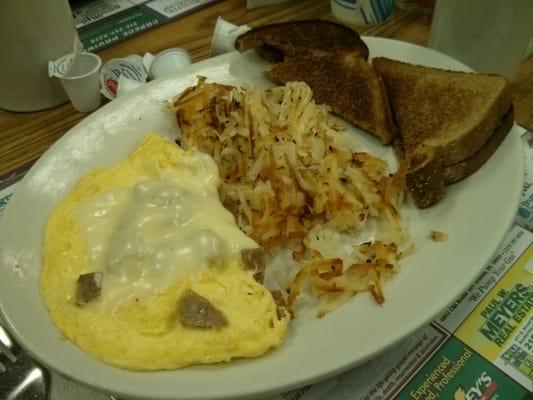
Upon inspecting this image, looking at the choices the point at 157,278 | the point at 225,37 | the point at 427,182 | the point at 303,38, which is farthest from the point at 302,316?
the point at 225,37

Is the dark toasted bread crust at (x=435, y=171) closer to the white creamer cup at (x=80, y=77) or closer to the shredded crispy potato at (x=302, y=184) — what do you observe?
the shredded crispy potato at (x=302, y=184)

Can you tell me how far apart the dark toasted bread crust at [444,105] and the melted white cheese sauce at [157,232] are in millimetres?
619

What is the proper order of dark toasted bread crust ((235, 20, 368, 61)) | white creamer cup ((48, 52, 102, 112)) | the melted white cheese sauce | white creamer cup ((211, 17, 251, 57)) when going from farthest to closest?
white creamer cup ((211, 17, 251, 57)) < white creamer cup ((48, 52, 102, 112)) < dark toasted bread crust ((235, 20, 368, 61)) < the melted white cheese sauce

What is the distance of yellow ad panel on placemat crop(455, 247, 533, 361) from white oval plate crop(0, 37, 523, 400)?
7.4 inches

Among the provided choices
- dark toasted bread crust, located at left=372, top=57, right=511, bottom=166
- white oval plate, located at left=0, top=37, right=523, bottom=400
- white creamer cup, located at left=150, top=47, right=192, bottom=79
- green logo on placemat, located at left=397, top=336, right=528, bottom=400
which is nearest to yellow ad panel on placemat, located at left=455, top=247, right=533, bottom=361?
green logo on placemat, located at left=397, top=336, right=528, bottom=400

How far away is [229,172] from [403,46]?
81 centimetres

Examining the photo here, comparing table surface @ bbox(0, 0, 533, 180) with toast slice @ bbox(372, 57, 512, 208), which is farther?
table surface @ bbox(0, 0, 533, 180)

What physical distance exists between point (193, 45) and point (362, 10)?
80 centimetres

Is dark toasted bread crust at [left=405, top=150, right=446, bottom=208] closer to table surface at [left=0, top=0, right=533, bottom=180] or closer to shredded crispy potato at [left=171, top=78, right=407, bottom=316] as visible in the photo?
shredded crispy potato at [left=171, top=78, right=407, bottom=316]

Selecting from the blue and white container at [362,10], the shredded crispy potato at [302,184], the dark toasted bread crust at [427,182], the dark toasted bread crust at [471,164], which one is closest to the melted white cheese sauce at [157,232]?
the shredded crispy potato at [302,184]

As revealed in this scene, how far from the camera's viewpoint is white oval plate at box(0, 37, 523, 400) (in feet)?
3.19

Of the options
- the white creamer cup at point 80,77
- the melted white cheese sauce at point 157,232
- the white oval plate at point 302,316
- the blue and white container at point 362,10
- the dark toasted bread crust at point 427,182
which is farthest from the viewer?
the blue and white container at point 362,10

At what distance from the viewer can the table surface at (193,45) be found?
185 centimetres

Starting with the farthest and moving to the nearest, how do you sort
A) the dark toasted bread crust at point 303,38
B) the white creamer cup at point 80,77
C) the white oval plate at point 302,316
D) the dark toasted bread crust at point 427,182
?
the white creamer cup at point 80,77, the dark toasted bread crust at point 303,38, the dark toasted bread crust at point 427,182, the white oval plate at point 302,316
